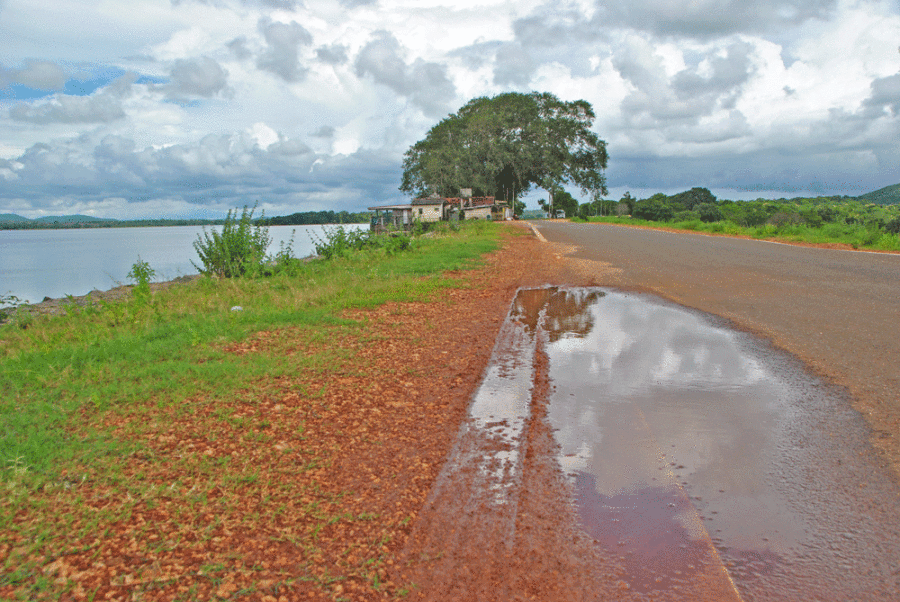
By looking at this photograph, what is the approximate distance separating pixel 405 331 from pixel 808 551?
17.7 feet

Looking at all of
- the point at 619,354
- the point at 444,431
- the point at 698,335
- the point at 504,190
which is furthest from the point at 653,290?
the point at 504,190

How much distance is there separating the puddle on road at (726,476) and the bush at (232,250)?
391 inches

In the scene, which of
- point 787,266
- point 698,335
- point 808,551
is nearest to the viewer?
point 808,551

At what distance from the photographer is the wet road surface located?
262 centimetres

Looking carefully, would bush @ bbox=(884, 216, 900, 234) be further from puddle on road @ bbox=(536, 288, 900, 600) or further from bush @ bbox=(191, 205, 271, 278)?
bush @ bbox=(191, 205, 271, 278)

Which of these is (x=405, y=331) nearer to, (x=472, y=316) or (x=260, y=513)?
(x=472, y=316)

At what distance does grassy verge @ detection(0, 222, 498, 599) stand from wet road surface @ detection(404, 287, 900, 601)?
0.85 metres

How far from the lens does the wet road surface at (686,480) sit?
2.62 metres

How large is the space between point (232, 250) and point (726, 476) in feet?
42.0

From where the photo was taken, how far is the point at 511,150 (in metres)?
73.4

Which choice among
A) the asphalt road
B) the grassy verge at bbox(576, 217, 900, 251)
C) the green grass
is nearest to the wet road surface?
the asphalt road

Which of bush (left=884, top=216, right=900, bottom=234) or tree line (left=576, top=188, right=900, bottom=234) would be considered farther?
tree line (left=576, top=188, right=900, bottom=234)

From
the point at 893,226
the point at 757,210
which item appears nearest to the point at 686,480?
the point at 893,226

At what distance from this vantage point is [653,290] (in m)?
11.0
